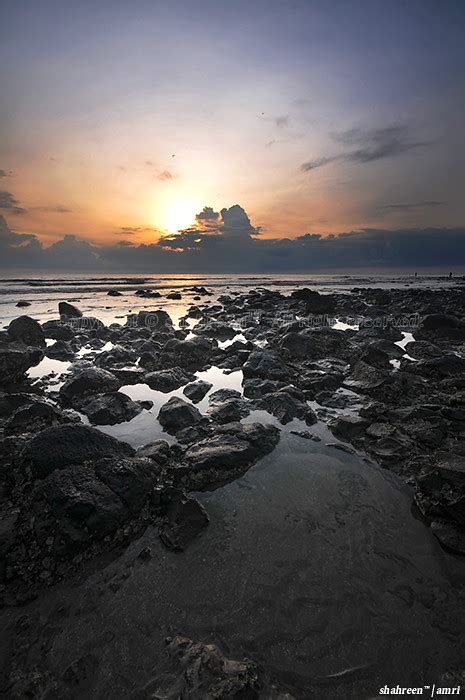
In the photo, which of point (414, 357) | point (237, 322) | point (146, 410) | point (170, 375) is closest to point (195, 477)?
point (146, 410)

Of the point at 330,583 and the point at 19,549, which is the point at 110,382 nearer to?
the point at 19,549

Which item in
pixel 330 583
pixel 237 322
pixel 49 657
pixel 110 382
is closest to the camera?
pixel 49 657

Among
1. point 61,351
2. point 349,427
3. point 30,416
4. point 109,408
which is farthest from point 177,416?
point 61,351

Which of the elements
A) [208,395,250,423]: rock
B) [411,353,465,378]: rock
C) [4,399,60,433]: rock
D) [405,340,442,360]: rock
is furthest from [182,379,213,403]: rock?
A: [405,340,442,360]: rock

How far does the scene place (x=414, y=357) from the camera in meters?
12.4

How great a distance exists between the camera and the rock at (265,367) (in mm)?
9898

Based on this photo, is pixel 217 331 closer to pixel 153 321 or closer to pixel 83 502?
pixel 153 321

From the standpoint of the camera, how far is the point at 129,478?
15.0 feet

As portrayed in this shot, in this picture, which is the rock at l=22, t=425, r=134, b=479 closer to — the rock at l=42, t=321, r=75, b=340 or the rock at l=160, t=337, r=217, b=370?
the rock at l=160, t=337, r=217, b=370

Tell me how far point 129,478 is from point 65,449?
3.69 feet

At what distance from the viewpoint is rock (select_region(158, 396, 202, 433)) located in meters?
6.82

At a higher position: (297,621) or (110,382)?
(110,382)

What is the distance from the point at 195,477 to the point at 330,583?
2.41 m

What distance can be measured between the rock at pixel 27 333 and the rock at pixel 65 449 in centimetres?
1140
